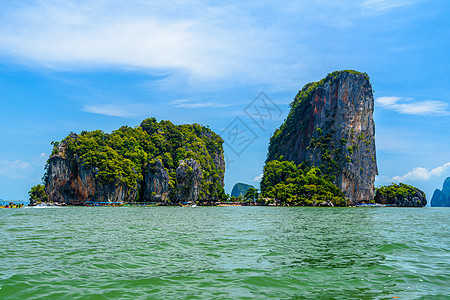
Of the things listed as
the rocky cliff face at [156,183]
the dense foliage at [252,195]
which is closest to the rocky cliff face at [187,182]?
the rocky cliff face at [156,183]

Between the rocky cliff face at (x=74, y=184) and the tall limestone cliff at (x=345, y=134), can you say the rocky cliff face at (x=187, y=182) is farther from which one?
the tall limestone cliff at (x=345, y=134)

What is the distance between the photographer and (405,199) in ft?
421

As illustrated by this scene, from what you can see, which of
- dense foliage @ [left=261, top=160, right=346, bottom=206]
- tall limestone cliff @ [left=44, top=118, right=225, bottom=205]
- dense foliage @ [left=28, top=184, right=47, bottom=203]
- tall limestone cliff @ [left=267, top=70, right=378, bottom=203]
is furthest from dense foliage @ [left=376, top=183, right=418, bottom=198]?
dense foliage @ [left=28, top=184, right=47, bottom=203]

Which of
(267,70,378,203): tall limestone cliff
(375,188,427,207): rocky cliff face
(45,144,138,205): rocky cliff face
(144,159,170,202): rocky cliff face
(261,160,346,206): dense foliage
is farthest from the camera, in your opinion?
(375,188,427,207): rocky cliff face

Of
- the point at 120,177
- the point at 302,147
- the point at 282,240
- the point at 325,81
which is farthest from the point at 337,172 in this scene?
the point at 282,240

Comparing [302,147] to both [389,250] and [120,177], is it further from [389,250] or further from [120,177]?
[389,250]

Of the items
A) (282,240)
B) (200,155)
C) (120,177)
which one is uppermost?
(200,155)

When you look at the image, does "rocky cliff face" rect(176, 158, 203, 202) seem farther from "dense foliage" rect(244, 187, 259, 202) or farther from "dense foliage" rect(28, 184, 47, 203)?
"dense foliage" rect(28, 184, 47, 203)

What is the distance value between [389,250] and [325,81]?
437 ft

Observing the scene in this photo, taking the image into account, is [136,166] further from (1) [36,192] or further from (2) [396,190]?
(2) [396,190]

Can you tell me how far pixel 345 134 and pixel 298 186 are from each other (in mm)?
27985

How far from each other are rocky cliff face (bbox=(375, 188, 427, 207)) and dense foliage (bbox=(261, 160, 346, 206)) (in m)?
25.6

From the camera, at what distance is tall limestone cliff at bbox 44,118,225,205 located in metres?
91.6

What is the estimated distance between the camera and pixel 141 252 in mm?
11906
